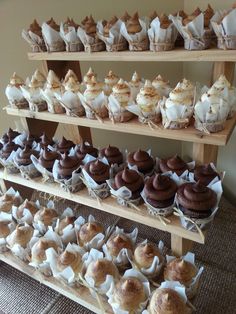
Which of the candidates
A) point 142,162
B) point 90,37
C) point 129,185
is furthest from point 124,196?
point 90,37

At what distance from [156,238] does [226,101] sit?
2.80ft

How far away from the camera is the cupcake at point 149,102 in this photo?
3.12 ft

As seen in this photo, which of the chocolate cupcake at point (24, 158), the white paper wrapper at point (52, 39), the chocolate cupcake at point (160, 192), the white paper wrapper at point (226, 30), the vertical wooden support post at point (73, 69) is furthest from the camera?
the vertical wooden support post at point (73, 69)

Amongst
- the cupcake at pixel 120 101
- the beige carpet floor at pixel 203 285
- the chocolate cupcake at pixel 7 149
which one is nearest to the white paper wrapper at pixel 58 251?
the beige carpet floor at pixel 203 285

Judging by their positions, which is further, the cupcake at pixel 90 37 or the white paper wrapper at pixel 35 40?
the white paper wrapper at pixel 35 40

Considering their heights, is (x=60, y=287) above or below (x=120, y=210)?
below

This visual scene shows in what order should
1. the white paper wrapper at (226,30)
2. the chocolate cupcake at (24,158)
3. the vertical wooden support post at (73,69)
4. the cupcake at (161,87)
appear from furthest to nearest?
the vertical wooden support post at (73,69) → the chocolate cupcake at (24,158) → the cupcake at (161,87) → the white paper wrapper at (226,30)

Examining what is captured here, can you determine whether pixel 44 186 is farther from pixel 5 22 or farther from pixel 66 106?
pixel 5 22

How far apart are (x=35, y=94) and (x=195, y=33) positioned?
677 millimetres

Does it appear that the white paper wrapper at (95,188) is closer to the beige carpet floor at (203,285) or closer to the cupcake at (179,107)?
the cupcake at (179,107)

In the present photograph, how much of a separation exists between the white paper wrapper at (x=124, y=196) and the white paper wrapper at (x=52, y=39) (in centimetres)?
60

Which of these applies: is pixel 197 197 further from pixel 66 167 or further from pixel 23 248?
pixel 23 248

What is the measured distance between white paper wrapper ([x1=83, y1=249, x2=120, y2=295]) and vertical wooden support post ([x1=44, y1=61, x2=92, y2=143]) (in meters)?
0.65

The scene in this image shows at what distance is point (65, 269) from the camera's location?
1.09m
